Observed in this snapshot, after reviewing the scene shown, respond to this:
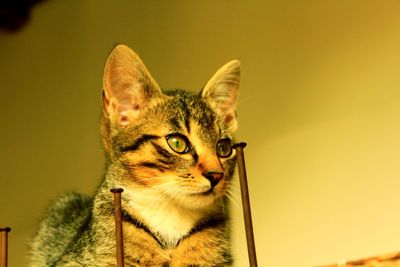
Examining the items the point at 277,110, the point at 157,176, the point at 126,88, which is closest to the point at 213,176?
the point at 157,176

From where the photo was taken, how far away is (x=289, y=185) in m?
1.50

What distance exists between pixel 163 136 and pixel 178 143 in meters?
0.03

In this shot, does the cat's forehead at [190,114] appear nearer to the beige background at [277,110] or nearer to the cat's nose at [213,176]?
the cat's nose at [213,176]

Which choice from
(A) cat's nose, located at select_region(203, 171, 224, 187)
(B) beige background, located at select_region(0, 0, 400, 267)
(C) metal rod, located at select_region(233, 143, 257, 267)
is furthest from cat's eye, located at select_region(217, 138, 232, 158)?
(B) beige background, located at select_region(0, 0, 400, 267)

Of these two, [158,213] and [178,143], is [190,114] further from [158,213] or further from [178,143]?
[158,213]

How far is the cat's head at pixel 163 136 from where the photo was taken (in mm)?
1032

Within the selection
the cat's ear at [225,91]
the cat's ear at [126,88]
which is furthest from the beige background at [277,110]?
the cat's ear at [126,88]

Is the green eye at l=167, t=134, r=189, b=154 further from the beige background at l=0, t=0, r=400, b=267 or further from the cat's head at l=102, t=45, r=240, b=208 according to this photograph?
the beige background at l=0, t=0, r=400, b=267

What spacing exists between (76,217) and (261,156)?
53 cm

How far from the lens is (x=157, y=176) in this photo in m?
1.05

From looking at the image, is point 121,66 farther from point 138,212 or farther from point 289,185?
point 289,185

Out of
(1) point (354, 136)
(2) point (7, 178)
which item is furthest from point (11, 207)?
(1) point (354, 136)

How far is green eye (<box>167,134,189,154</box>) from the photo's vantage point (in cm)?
107

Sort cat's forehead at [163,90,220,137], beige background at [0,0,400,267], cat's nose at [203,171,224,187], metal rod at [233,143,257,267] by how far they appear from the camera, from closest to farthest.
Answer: metal rod at [233,143,257,267] < cat's nose at [203,171,224,187] < cat's forehead at [163,90,220,137] < beige background at [0,0,400,267]
